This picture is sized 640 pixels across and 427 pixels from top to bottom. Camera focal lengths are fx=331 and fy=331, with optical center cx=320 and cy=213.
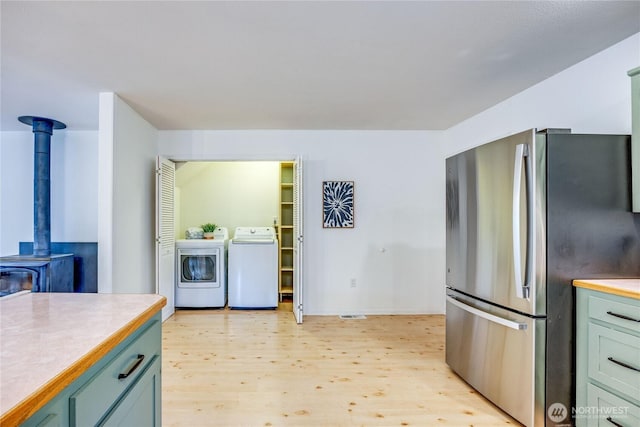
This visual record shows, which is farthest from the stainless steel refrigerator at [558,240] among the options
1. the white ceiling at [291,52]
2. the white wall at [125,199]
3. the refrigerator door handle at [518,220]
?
the white wall at [125,199]

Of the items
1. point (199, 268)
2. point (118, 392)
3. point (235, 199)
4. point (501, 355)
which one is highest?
point (235, 199)

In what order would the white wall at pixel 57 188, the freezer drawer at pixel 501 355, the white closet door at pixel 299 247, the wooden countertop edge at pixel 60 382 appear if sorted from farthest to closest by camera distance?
the white wall at pixel 57 188
the white closet door at pixel 299 247
the freezer drawer at pixel 501 355
the wooden countertop edge at pixel 60 382

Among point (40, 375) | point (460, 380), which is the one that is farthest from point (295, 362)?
point (40, 375)

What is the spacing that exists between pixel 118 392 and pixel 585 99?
3071mm

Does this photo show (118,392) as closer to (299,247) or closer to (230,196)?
(299,247)

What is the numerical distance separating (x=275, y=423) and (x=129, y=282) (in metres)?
2.07

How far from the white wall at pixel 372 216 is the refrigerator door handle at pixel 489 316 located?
167 cm

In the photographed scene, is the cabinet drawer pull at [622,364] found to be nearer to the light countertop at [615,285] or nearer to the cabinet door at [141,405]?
the light countertop at [615,285]

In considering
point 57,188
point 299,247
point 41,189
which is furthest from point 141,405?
point 57,188

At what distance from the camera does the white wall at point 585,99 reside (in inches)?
80.2

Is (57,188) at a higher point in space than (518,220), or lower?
higher

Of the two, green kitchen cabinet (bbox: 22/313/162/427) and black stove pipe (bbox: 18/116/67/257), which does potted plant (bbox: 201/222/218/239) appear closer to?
black stove pipe (bbox: 18/116/67/257)

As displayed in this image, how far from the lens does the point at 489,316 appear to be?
2086mm

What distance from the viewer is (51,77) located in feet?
8.25
